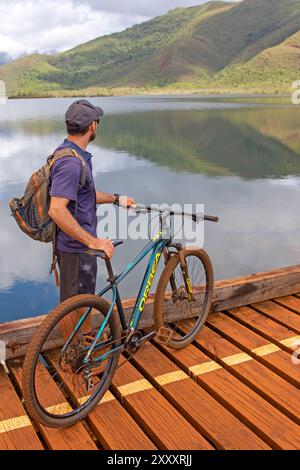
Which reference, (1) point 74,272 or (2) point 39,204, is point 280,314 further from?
(2) point 39,204

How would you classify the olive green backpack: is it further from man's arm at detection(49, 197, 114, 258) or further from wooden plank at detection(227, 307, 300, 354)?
wooden plank at detection(227, 307, 300, 354)

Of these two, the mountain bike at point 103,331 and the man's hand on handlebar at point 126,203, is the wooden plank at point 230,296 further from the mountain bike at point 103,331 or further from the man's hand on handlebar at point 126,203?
the man's hand on handlebar at point 126,203

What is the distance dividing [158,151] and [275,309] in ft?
145

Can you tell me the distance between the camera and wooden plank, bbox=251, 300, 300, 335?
4988 millimetres

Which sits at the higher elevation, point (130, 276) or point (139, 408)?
point (139, 408)

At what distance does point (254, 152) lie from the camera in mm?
46594

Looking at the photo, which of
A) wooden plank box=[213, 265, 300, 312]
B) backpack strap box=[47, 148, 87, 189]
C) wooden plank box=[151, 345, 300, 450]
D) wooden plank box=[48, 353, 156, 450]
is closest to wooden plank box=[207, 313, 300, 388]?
wooden plank box=[213, 265, 300, 312]

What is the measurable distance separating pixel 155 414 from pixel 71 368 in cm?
72

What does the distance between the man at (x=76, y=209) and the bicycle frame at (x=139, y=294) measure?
0.24 meters

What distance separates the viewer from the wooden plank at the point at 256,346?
4.16 meters

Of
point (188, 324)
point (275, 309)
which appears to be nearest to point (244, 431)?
point (188, 324)

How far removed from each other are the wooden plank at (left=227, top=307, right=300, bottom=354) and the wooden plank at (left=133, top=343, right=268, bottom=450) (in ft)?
3.48

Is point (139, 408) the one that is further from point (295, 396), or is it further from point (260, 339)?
point (260, 339)
